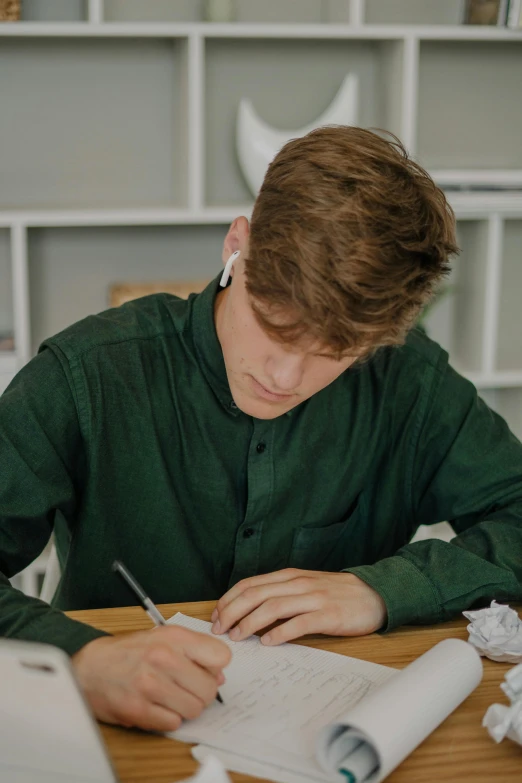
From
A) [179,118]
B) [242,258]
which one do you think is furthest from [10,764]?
[179,118]

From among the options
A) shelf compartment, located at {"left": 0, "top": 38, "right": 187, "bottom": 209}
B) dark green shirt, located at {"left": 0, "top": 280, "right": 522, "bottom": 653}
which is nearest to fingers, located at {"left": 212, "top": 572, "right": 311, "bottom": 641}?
dark green shirt, located at {"left": 0, "top": 280, "right": 522, "bottom": 653}

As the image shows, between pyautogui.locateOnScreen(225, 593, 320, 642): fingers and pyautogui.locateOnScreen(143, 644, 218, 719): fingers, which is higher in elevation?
pyautogui.locateOnScreen(143, 644, 218, 719): fingers

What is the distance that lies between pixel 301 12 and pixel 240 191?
1.81 ft

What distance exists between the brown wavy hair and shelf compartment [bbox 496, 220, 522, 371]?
6.40 ft

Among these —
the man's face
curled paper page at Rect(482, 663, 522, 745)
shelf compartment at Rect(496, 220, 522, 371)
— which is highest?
the man's face

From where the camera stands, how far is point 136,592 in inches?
39.5

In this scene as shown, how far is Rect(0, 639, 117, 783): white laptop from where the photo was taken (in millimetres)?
647

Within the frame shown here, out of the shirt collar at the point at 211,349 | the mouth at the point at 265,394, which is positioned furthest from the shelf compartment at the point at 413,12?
the mouth at the point at 265,394

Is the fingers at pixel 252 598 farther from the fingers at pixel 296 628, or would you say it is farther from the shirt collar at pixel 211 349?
the shirt collar at pixel 211 349

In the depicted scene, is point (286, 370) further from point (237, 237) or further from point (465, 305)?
point (465, 305)

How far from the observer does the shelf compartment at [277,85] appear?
279cm

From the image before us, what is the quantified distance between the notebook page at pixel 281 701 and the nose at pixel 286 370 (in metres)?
0.29

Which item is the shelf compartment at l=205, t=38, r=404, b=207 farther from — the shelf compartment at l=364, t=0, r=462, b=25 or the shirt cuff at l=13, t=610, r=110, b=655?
the shirt cuff at l=13, t=610, r=110, b=655

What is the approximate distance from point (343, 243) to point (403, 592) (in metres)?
0.44
